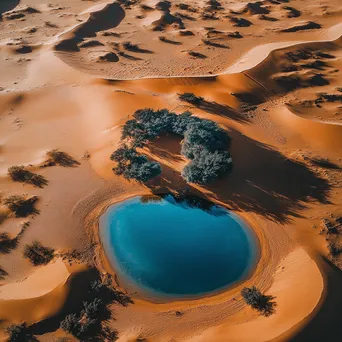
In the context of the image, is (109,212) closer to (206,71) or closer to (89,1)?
(206,71)

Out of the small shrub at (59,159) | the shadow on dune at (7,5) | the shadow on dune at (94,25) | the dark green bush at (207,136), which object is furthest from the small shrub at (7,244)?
the shadow on dune at (7,5)

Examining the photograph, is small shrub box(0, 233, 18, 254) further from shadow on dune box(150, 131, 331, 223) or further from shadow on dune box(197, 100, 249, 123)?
shadow on dune box(197, 100, 249, 123)

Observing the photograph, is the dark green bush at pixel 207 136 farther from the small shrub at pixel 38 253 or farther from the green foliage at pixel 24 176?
the small shrub at pixel 38 253

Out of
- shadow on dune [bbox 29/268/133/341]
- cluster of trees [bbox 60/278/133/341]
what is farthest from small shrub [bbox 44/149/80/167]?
cluster of trees [bbox 60/278/133/341]

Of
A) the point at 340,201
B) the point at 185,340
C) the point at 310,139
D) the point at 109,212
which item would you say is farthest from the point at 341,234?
the point at 109,212

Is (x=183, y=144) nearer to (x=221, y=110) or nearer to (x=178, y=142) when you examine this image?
Result: (x=178, y=142)
